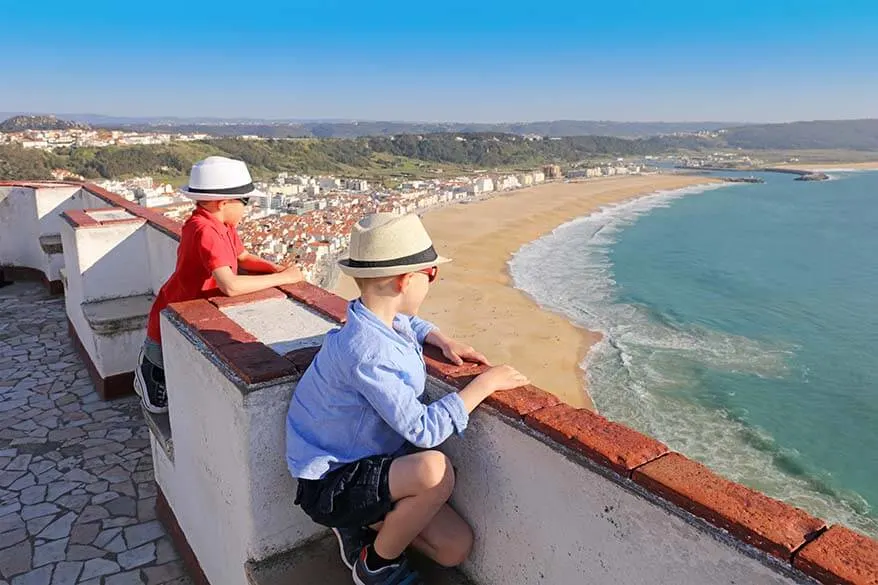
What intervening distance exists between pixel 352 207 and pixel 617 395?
37644mm

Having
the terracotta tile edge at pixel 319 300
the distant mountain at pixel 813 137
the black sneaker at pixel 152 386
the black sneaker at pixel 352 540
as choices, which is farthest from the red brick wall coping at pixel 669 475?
the distant mountain at pixel 813 137

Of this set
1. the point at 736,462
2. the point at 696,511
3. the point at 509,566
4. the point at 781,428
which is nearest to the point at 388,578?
the point at 509,566

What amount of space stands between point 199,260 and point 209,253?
79mm

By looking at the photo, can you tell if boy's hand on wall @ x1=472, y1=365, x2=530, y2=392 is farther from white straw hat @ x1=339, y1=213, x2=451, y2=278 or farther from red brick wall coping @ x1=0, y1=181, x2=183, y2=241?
red brick wall coping @ x1=0, y1=181, x2=183, y2=241

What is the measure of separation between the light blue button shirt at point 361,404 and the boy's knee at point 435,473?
0.09m

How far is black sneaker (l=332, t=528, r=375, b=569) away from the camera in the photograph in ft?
6.43

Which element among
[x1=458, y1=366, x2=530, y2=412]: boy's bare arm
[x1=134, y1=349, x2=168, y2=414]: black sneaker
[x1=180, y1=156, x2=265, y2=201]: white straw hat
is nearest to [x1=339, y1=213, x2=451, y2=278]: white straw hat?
[x1=458, y1=366, x2=530, y2=412]: boy's bare arm

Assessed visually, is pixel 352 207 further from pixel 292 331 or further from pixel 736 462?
pixel 292 331

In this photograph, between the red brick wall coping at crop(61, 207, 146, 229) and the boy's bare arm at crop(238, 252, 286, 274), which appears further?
the red brick wall coping at crop(61, 207, 146, 229)

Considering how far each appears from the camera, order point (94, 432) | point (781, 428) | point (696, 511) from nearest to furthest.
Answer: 1. point (696, 511)
2. point (94, 432)
3. point (781, 428)

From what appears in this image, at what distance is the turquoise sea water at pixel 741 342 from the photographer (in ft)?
36.8

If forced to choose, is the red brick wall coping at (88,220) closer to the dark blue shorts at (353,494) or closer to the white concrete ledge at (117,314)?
the white concrete ledge at (117,314)

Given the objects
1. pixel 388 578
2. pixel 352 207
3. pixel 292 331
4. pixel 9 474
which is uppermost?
pixel 292 331

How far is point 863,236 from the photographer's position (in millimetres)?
38219
